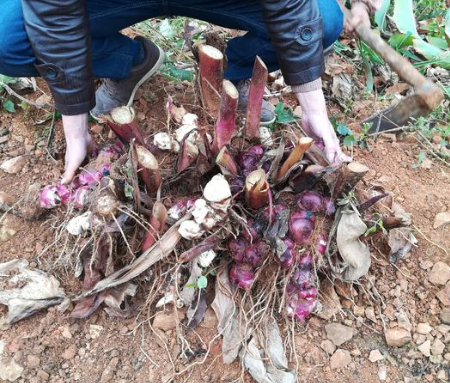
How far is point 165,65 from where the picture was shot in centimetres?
193

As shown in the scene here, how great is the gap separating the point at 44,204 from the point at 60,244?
126 mm

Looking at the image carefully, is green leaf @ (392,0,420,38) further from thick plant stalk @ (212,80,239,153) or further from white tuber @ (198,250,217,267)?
white tuber @ (198,250,217,267)

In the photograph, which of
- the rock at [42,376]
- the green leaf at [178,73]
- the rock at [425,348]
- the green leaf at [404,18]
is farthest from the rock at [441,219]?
the rock at [42,376]

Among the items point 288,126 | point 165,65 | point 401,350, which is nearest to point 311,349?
point 401,350

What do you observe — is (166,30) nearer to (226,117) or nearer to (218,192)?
(226,117)

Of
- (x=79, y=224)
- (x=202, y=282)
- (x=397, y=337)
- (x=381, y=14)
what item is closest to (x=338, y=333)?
(x=397, y=337)

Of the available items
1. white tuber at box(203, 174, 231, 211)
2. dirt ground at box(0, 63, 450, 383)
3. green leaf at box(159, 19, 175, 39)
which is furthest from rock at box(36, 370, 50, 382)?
green leaf at box(159, 19, 175, 39)

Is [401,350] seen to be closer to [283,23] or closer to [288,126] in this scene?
[288,126]

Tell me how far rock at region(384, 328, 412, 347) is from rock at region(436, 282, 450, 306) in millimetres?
144

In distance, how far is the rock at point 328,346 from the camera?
1.27m

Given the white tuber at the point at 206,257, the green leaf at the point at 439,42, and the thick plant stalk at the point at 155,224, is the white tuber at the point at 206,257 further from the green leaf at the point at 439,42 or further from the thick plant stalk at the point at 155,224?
the green leaf at the point at 439,42

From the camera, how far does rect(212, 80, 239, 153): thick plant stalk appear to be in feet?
3.90

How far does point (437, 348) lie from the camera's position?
4.13 feet

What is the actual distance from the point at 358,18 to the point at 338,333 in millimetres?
1002
